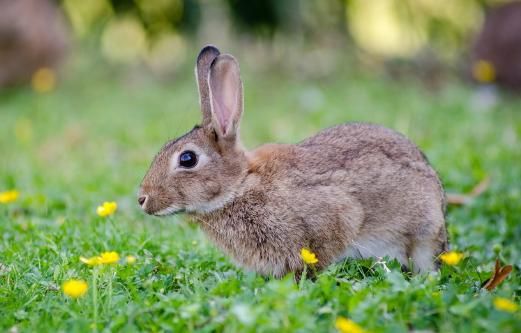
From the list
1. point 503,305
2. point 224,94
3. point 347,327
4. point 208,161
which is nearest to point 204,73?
point 224,94

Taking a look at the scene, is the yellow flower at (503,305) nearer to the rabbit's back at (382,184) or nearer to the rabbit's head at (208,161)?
the rabbit's back at (382,184)

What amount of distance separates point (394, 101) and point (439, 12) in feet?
14.2

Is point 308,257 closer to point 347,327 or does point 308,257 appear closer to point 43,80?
point 347,327

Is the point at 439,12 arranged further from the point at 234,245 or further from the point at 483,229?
the point at 234,245

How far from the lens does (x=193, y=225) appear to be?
5.65m

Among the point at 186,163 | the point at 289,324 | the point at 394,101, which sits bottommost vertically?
the point at 394,101

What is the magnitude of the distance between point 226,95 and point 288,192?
73 cm

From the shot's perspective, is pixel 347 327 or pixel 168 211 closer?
pixel 347 327

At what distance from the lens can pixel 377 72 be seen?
45.6ft


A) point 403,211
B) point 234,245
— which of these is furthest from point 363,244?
point 234,245

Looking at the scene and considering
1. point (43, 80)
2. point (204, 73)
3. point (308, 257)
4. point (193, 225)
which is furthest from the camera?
point (43, 80)

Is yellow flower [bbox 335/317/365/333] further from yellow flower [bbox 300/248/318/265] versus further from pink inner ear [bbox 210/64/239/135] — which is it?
pink inner ear [bbox 210/64/239/135]

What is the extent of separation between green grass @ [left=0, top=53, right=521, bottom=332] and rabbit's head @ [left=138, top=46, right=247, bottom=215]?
1.34ft

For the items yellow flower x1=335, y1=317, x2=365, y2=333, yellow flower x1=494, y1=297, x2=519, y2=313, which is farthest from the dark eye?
yellow flower x1=494, y1=297, x2=519, y2=313
